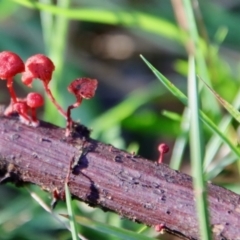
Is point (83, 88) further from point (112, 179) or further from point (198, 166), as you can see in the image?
point (198, 166)

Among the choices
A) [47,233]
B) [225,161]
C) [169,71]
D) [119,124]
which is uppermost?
[169,71]

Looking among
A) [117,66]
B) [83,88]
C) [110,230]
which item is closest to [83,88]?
[83,88]

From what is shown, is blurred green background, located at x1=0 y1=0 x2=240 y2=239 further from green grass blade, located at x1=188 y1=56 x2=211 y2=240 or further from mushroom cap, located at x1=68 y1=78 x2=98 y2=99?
green grass blade, located at x1=188 y1=56 x2=211 y2=240

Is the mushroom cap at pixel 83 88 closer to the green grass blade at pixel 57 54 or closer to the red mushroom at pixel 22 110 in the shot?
the red mushroom at pixel 22 110

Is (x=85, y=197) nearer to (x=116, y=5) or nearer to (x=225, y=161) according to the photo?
(x=225, y=161)

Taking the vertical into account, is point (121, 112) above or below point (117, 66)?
below

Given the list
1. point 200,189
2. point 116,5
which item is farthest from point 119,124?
point 200,189
